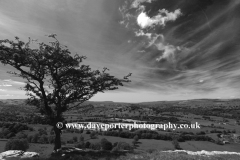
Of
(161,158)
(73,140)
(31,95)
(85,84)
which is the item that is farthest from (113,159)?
(73,140)

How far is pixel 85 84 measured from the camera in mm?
21594

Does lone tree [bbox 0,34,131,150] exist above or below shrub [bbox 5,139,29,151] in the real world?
above

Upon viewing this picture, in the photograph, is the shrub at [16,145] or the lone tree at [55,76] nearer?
the lone tree at [55,76]

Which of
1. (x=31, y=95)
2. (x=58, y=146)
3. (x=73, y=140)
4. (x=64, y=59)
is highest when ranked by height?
(x=64, y=59)

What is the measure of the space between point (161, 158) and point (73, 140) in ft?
343

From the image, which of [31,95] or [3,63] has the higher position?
[3,63]

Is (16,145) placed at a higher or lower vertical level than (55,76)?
lower

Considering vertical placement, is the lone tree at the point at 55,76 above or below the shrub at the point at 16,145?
above

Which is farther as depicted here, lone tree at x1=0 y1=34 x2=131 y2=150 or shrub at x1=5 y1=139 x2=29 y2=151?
shrub at x1=5 y1=139 x2=29 y2=151

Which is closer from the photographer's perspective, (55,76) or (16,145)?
(55,76)

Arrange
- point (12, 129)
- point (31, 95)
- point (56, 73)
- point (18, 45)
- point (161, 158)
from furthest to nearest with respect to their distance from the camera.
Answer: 1. point (12, 129)
2. point (31, 95)
3. point (56, 73)
4. point (18, 45)
5. point (161, 158)

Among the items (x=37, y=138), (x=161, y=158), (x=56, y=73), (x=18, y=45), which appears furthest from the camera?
(x=37, y=138)

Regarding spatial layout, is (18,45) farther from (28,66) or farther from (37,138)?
(37,138)

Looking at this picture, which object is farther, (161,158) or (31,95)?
(31,95)
